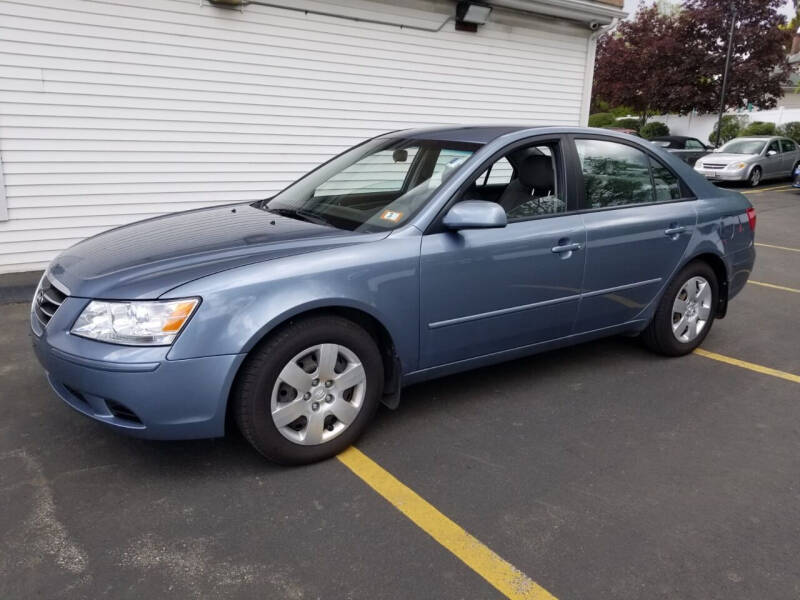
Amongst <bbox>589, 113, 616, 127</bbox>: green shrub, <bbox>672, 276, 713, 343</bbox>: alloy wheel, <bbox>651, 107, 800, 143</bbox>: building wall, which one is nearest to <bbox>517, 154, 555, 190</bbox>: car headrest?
<bbox>672, 276, 713, 343</bbox>: alloy wheel

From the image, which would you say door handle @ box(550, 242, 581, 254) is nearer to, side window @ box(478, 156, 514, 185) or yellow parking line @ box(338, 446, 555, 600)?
side window @ box(478, 156, 514, 185)

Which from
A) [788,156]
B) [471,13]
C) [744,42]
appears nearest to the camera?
[471,13]

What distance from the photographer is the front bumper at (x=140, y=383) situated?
2.62 m

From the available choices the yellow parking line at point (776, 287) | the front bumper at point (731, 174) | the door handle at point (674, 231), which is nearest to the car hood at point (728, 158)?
the front bumper at point (731, 174)

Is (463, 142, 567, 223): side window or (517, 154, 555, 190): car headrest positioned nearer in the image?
(463, 142, 567, 223): side window

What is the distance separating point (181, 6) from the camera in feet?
22.7

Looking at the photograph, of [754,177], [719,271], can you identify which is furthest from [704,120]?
[719,271]

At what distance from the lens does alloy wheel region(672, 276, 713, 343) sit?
14.6 feet

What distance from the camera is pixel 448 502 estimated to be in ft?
9.11

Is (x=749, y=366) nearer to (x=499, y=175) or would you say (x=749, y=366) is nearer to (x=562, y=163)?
(x=562, y=163)

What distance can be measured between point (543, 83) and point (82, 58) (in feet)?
21.8

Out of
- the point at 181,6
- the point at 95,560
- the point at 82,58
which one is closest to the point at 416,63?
the point at 181,6

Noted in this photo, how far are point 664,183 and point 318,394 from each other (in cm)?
281

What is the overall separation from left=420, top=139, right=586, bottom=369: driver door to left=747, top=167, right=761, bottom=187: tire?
1590cm
